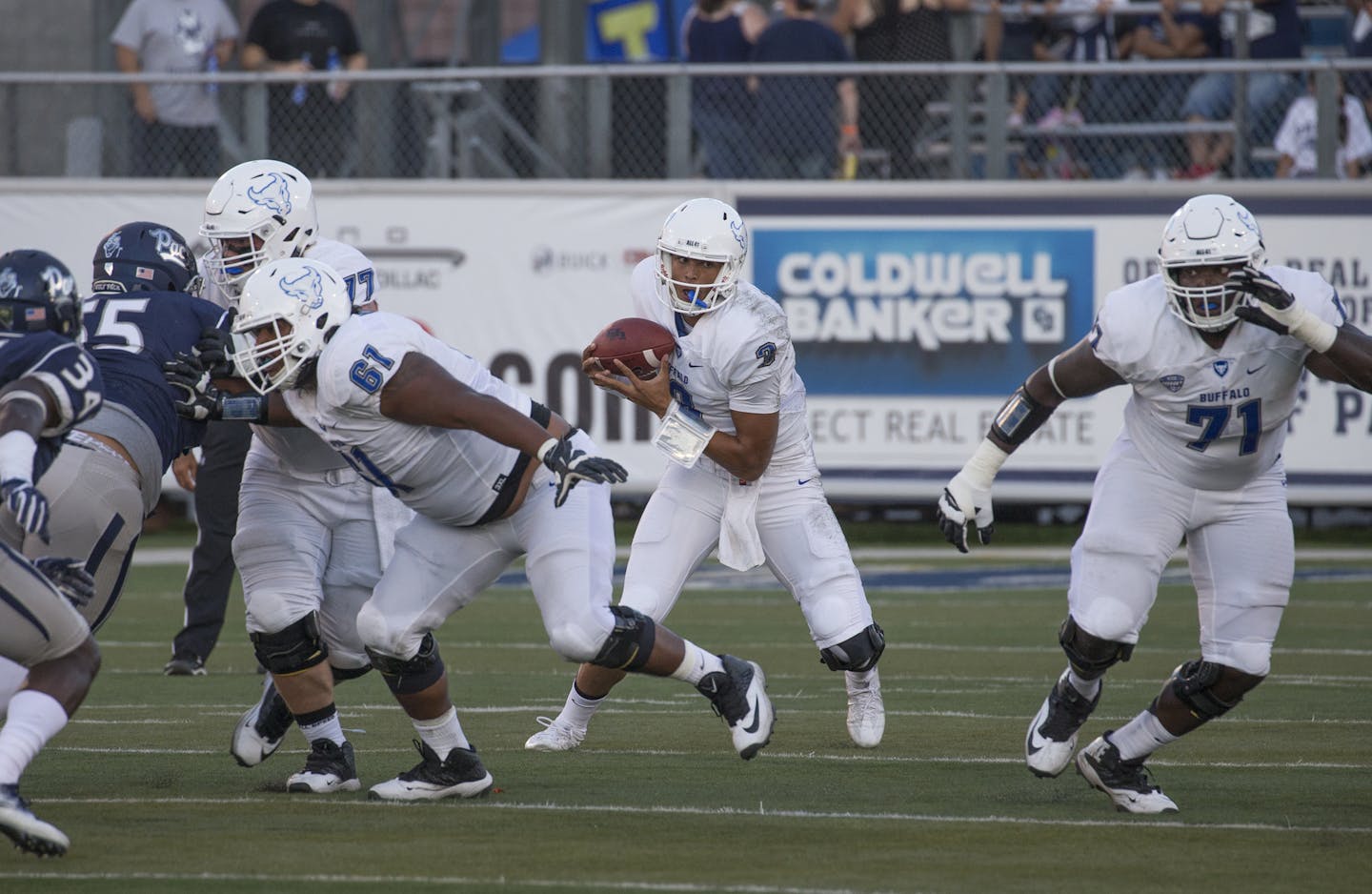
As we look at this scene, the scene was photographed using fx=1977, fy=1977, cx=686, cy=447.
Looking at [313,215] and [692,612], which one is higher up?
[313,215]

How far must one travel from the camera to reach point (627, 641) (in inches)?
219

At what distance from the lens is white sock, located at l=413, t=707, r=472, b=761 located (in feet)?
18.3

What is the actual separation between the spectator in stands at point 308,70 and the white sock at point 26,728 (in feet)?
29.3

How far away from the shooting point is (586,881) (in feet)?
14.8

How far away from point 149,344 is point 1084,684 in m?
2.92

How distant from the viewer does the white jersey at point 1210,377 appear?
220 inches

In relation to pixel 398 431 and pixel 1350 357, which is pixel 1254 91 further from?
pixel 398 431

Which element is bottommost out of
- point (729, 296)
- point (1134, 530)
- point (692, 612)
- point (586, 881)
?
point (692, 612)

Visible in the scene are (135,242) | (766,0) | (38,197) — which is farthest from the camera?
(766,0)

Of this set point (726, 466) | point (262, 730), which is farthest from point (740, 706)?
point (262, 730)

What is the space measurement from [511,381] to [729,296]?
22.6 ft

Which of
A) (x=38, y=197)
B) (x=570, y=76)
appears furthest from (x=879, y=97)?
(x=38, y=197)

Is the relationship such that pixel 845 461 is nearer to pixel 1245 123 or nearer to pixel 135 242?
pixel 1245 123

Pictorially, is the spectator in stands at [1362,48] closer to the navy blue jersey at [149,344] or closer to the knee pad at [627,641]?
the knee pad at [627,641]
